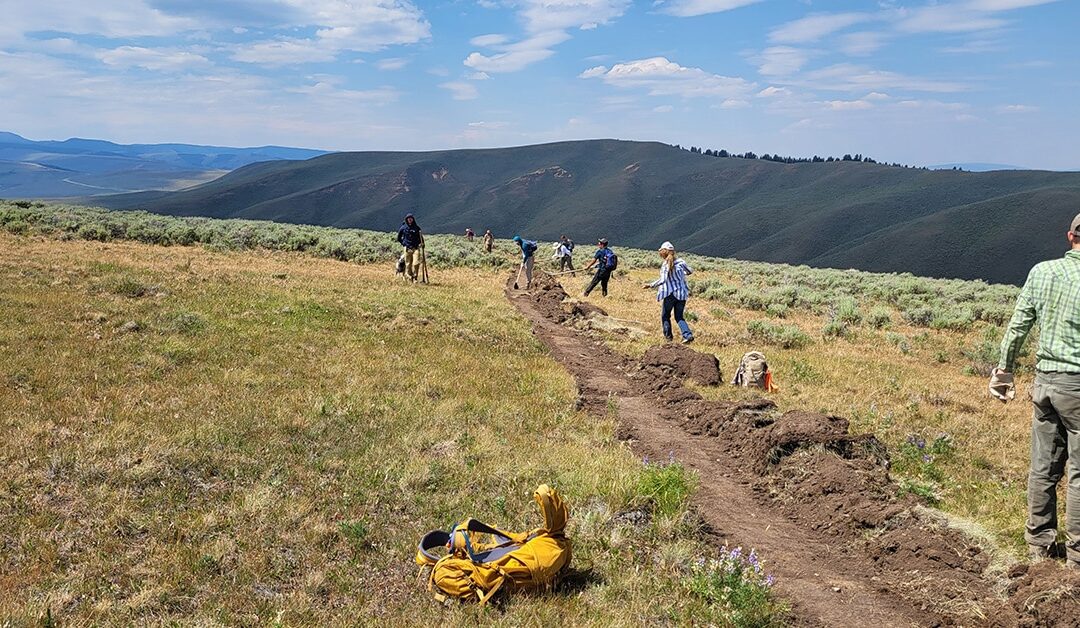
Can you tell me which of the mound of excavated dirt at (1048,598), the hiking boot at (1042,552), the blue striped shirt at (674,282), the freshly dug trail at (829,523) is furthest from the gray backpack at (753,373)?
the mound of excavated dirt at (1048,598)

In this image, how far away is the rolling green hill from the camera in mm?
87938

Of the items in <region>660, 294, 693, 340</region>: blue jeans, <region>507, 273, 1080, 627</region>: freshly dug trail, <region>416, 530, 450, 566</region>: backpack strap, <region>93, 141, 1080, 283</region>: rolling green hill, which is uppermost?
<region>93, 141, 1080, 283</region>: rolling green hill

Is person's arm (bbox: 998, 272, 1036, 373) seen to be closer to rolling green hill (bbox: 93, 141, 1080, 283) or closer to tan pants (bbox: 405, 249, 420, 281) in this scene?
tan pants (bbox: 405, 249, 420, 281)

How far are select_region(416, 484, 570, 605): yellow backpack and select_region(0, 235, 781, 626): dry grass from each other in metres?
0.14

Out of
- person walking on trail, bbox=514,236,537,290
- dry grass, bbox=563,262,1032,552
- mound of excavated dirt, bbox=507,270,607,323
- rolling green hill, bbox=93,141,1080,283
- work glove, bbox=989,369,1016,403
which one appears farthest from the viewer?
rolling green hill, bbox=93,141,1080,283

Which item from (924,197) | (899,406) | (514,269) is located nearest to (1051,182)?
(924,197)

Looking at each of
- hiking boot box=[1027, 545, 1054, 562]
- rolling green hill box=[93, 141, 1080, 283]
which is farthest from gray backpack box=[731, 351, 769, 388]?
rolling green hill box=[93, 141, 1080, 283]

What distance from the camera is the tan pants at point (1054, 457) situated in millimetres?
5031

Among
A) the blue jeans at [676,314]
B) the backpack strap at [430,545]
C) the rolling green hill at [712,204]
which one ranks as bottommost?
the backpack strap at [430,545]

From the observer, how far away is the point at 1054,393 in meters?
5.12

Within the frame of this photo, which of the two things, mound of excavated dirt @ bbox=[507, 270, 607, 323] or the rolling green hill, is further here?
the rolling green hill

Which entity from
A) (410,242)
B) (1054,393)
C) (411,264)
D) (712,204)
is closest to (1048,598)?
(1054,393)

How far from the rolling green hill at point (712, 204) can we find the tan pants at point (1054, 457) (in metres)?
82.8

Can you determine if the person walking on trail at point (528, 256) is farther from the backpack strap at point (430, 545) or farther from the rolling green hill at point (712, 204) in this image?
the rolling green hill at point (712, 204)
